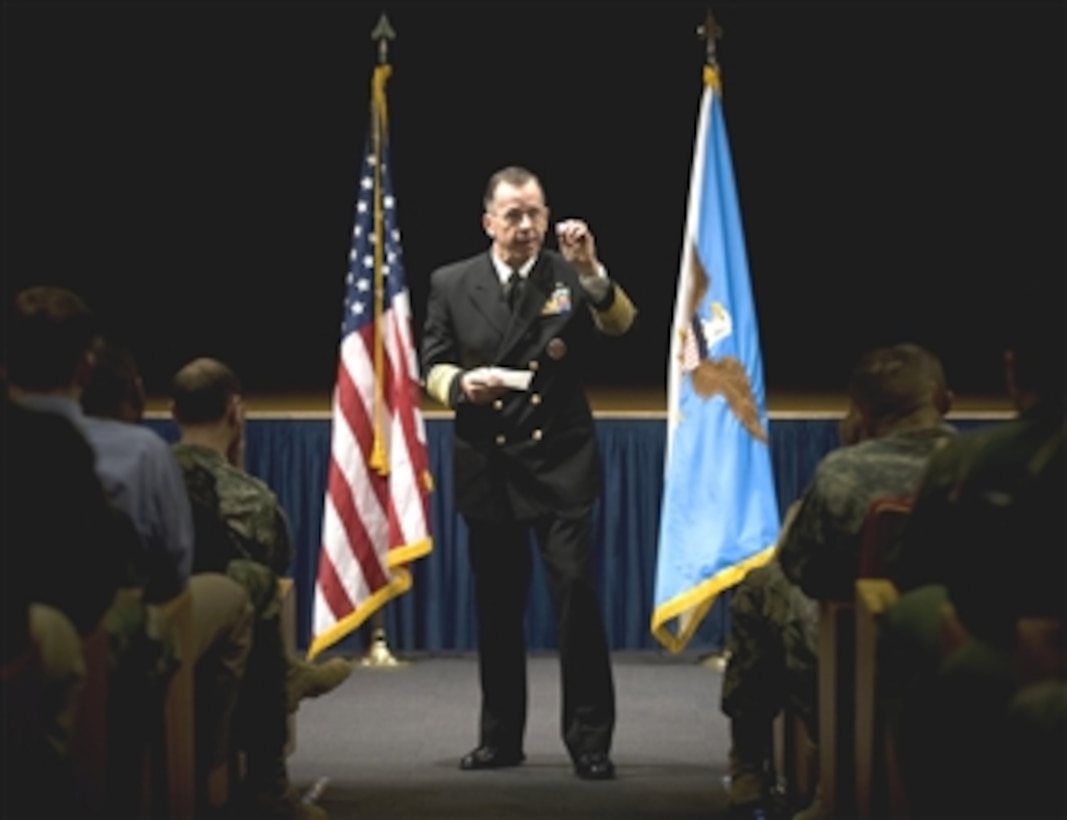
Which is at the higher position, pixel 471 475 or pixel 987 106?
pixel 987 106

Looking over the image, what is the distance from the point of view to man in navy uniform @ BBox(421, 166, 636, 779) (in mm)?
5320

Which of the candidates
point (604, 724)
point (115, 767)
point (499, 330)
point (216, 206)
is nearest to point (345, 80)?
point (216, 206)

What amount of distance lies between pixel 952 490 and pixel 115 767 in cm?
164

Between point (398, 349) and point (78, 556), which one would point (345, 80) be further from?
point (78, 556)

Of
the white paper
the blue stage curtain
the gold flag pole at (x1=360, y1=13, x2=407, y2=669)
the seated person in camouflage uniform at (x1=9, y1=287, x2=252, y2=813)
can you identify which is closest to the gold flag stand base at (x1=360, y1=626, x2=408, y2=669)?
the gold flag pole at (x1=360, y1=13, x2=407, y2=669)

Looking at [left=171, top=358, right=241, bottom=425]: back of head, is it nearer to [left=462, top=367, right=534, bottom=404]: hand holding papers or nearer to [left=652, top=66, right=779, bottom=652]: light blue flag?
[left=462, top=367, right=534, bottom=404]: hand holding papers

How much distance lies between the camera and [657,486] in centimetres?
751

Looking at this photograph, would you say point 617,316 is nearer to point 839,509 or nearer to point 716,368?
point 839,509

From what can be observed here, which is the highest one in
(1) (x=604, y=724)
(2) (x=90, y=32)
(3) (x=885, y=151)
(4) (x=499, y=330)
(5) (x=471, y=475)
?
(2) (x=90, y=32)

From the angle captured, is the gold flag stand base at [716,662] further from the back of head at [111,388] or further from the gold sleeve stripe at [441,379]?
the back of head at [111,388]

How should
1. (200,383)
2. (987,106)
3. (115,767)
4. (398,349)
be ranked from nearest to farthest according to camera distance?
(115,767) < (200,383) < (398,349) < (987,106)

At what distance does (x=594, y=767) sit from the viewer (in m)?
5.32

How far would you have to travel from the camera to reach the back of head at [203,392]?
14.6 feet

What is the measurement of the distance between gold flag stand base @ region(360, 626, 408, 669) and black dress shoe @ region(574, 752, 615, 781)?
2.22 m
